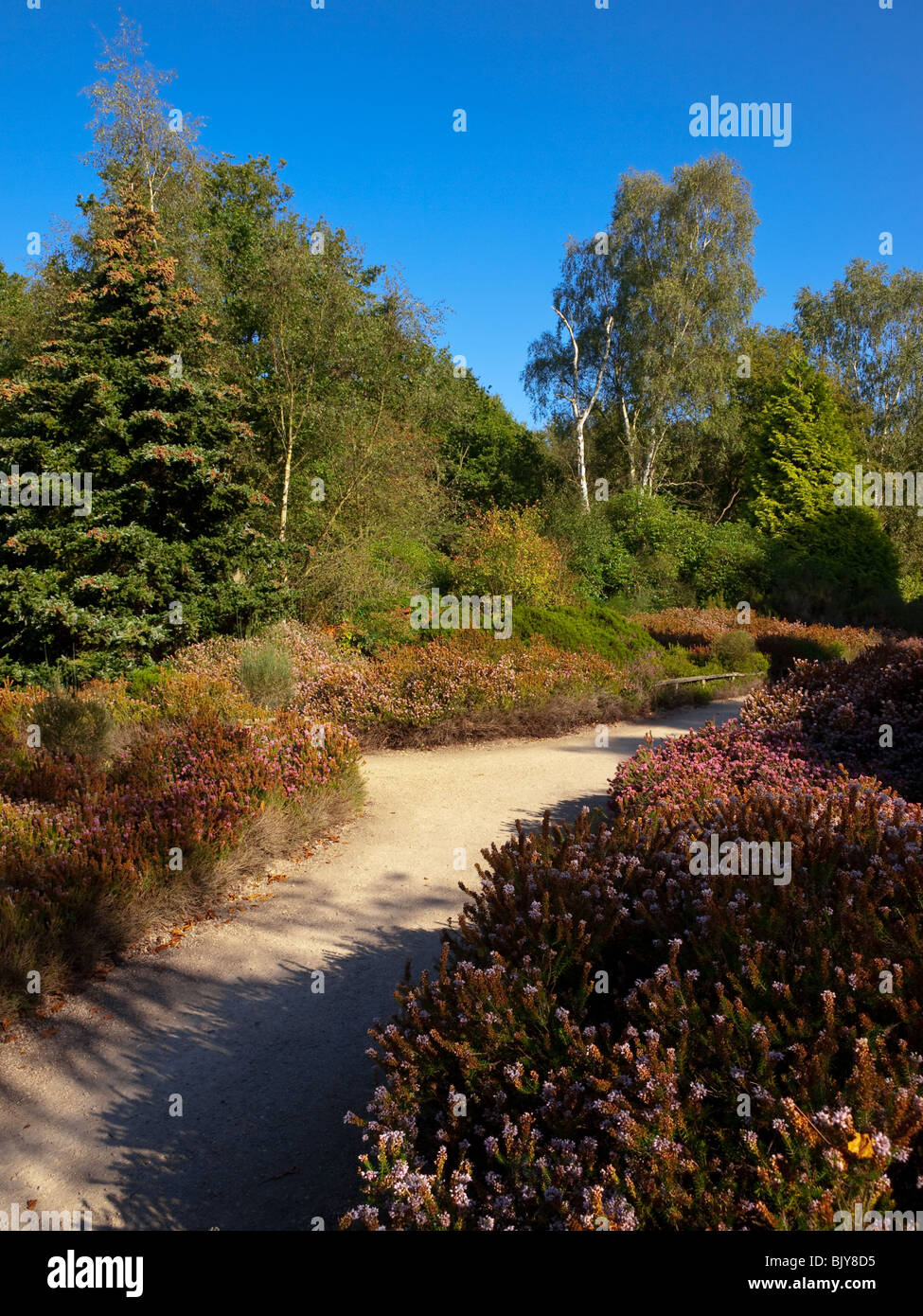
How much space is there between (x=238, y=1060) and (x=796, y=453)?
24076 mm

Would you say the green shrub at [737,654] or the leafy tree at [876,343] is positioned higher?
the leafy tree at [876,343]

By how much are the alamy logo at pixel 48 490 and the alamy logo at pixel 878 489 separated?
20157mm

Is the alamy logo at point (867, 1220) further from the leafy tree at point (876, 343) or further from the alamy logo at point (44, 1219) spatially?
the leafy tree at point (876, 343)

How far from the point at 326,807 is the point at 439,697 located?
124 inches

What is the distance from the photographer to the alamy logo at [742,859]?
318cm

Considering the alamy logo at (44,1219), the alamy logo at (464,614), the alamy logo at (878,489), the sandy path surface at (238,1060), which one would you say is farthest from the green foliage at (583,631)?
the alamy logo at (878,489)

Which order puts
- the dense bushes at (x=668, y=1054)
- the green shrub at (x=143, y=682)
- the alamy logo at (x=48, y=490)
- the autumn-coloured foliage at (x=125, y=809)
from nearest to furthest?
the dense bushes at (x=668, y=1054), the autumn-coloured foliage at (x=125, y=809), the green shrub at (x=143, y=682), the alamy logo at (x=48, y=490)

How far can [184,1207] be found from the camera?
2.59m

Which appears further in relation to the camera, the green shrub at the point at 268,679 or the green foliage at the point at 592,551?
the green foliage at the point at 592,551

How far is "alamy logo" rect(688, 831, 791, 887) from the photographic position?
3180 mm
